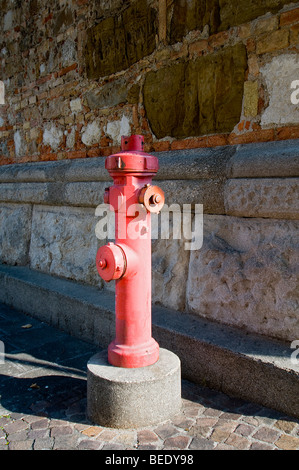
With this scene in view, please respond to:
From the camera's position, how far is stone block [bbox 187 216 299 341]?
2.60 m

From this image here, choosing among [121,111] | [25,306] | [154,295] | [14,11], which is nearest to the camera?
[154,295]

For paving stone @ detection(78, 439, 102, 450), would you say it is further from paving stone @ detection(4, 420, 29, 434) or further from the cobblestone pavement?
paving stone @ detection(4, 420, 29, 434)

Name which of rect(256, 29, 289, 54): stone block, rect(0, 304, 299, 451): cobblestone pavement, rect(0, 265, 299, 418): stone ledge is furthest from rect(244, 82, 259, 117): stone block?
rect(0, 304, 299, 451): cobblestone pavement

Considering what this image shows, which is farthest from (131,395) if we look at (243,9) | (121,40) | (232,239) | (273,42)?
(121,40)

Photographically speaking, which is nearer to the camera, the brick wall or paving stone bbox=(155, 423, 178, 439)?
paving stone bbox=(155, 423, 178, 439)

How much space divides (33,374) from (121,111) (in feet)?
7.51

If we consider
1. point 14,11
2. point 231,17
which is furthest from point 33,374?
point 14,11

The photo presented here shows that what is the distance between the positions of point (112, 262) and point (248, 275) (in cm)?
94

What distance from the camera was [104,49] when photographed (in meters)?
4.01

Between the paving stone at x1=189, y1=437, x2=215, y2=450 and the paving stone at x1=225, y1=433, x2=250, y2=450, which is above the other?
the paving stone at x1=225, y1=433, x2=250, y2=450

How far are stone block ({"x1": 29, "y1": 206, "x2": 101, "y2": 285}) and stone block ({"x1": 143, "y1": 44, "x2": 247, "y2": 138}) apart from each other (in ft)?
3.89

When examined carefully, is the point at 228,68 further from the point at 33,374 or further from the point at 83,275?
the point at 33,374

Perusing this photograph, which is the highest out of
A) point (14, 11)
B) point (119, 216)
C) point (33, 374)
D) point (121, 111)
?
point (14, 11)

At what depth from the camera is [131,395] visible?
2338 mm
